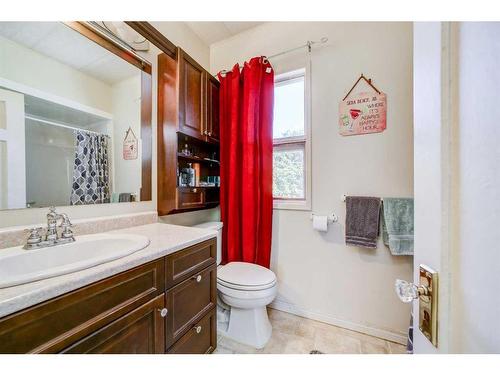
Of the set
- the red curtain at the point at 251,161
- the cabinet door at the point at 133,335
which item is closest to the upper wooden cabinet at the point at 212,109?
the red curtain at the point at 251,161

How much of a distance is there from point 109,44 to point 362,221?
Result: 6.74 feet

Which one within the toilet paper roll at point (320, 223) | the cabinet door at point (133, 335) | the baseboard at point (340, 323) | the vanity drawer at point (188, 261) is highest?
the toilet paper roll at point (320, 223)

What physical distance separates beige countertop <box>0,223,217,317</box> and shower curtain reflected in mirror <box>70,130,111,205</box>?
0.26 m

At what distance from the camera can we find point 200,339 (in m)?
1.11

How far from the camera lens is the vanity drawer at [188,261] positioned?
917 mm

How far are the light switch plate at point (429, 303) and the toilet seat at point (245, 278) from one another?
996mm

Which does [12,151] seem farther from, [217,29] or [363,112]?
[363,112]

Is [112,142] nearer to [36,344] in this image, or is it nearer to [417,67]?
[36,344]

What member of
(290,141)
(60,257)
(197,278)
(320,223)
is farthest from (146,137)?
(320,223)

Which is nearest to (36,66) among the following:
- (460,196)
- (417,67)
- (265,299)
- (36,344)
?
(36,344)

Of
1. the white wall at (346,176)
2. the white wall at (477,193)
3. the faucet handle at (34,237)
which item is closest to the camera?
the white wall at (477,193)

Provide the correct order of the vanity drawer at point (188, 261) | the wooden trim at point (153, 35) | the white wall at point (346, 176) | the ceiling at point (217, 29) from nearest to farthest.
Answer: the vanity drawer at point (188, 261) → the wooden trim at point (153, 35) → the white wall at point (346, 176) → the ceiling at point (217, 29)

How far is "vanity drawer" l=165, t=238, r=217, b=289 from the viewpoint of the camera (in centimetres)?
92

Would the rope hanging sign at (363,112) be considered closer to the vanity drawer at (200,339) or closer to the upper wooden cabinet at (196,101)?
the upper wooden cabinet at (196,101)
